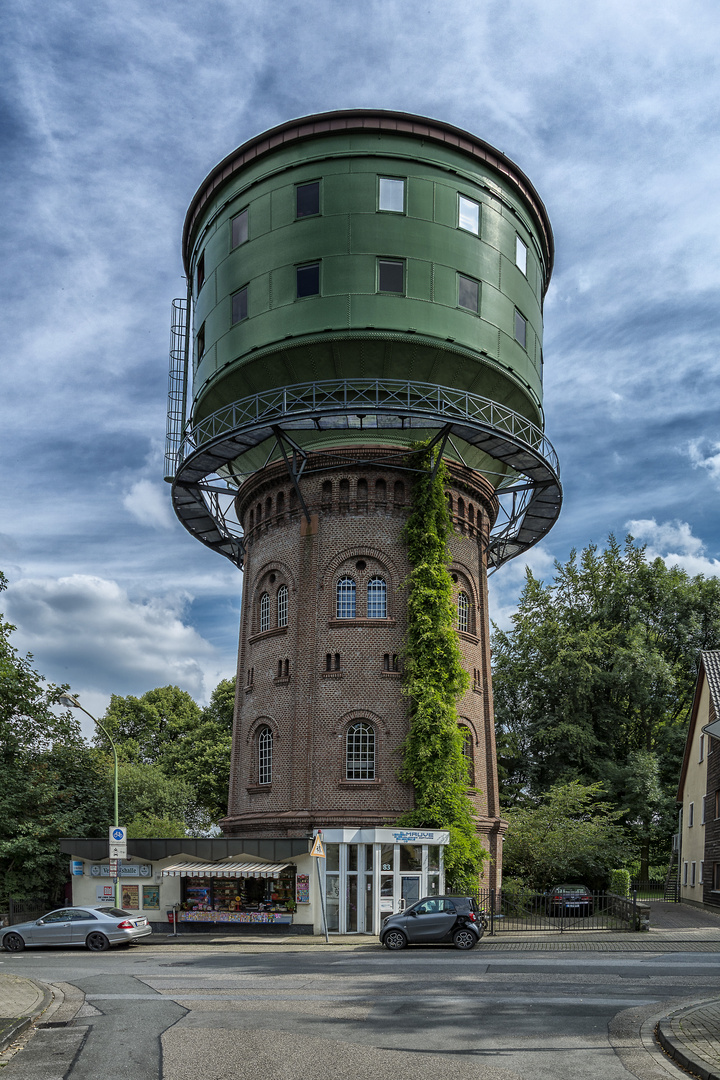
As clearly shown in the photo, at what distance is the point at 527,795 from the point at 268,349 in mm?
27668

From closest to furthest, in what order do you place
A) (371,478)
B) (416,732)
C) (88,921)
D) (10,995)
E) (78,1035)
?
(78,1035) → (10,995) → (88,921) → (416,732) → (371,478)

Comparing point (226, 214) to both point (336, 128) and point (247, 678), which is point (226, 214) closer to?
point (336, 128)

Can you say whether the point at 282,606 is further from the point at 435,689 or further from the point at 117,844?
the point at 117,844

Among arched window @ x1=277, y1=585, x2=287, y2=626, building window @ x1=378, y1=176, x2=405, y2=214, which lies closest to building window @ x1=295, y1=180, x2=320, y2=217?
building window @ x1=378, y1=176, x2=405, y2=214

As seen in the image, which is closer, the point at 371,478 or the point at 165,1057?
the point at 165,1057

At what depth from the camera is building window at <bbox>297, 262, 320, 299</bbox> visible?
105 feet

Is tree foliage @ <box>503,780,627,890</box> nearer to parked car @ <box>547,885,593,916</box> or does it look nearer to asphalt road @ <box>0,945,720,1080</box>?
parked car @ <box>547,885,593,916</box>

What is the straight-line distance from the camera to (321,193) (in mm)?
32812

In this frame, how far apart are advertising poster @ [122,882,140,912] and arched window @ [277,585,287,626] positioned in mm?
9410

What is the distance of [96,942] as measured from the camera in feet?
84.7

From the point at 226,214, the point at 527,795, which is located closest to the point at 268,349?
the point at 226,214

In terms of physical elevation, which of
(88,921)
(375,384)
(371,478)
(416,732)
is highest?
(375,384)

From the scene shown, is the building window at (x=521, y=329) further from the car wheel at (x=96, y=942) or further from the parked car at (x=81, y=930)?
the car wheel at (x=96, y=942)

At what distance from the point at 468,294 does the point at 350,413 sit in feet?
20.0
